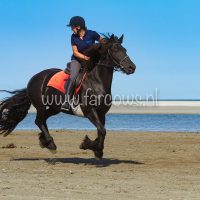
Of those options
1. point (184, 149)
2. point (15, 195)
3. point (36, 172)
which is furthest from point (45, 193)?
point (184, 149)

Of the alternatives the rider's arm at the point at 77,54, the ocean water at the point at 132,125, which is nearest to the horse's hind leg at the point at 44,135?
the rider's arm at the point at 77,54

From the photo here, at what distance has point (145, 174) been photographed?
38.9ft

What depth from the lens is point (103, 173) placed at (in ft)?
39.6

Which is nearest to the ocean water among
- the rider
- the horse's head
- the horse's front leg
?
the rider

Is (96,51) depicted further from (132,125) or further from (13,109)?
(132,125)

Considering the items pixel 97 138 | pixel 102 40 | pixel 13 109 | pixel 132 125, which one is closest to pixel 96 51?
pixel 102 40

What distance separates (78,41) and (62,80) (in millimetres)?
1101

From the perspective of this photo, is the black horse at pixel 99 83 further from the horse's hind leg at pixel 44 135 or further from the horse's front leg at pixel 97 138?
the horse's hind leg at pixel 44 135

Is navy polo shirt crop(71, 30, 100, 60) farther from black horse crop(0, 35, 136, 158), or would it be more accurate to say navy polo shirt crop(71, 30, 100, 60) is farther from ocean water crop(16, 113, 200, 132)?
ocean water crop(16, 113, 200, 132)

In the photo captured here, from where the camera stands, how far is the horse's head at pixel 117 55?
12.8 metres

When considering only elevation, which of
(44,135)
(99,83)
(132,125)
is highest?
(99,83)

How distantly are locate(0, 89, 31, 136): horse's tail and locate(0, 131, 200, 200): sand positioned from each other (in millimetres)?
871

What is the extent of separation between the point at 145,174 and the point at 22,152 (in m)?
5.99

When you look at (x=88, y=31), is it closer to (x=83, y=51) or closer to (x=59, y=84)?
(x=83, y=51)
